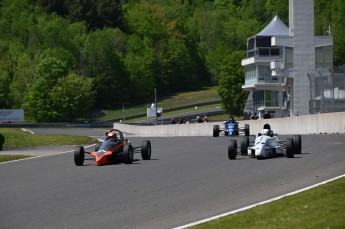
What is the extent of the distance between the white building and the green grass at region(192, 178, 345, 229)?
65.6 meters

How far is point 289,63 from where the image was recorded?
9188cm

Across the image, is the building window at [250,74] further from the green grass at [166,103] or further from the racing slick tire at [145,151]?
the racing slick tire at [145,151]

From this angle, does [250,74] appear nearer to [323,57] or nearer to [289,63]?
[323,57]

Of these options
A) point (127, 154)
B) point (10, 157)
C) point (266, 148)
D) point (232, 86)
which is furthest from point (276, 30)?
point (266, 148)

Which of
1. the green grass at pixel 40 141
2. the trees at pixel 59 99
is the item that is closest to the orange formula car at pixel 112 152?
the green grass at pixel 40 141

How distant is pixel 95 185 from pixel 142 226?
648 centimetres

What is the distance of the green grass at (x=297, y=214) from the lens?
580 inches

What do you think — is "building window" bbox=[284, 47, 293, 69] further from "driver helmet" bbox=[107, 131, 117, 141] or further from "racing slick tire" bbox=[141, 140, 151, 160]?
"driver helmet" bbox=[107, 131, 117, 141]

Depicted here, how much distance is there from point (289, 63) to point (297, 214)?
77.0 metres

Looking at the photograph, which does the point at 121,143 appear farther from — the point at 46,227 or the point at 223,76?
the point at 223,76

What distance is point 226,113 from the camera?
404ft

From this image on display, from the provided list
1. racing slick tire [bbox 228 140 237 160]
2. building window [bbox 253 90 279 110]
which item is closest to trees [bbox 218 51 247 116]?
building window [bbox 253 90 279 110]

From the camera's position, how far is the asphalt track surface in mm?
17203

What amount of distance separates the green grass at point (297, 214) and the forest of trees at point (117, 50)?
103m
